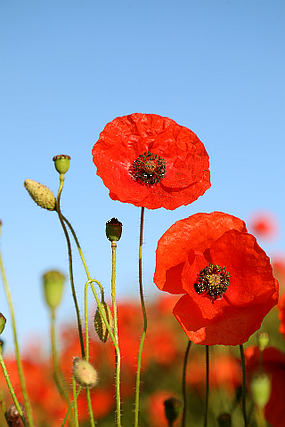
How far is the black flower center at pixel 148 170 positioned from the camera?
1.45m

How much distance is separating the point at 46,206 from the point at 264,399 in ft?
2.07

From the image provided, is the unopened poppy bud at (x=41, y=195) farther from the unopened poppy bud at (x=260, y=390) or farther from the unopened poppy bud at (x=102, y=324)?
the unopened poppy bud at (x=260, y=390)

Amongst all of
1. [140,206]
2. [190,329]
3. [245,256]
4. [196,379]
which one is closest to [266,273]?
[245,256]

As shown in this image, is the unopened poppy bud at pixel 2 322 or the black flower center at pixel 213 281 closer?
the unopened poppy bud at pixel 2 322

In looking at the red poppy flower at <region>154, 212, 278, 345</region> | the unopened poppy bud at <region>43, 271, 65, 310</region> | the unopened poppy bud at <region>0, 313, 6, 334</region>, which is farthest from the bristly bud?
the red poppy flower at <region>154, 212, 278, 345</region>

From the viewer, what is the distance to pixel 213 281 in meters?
1.41

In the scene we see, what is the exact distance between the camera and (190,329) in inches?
49.0

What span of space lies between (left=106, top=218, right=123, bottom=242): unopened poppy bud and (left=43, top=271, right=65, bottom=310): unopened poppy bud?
0.83 feet

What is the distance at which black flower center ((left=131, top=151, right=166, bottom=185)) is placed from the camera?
145 cm

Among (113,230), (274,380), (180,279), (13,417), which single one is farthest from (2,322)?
(274,380)

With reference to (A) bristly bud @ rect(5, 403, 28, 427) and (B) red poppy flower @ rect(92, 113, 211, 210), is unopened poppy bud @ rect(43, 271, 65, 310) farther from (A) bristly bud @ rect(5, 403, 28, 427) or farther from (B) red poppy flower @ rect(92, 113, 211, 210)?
(B) red poppy flower @ rect(92, 113, 211, 210)

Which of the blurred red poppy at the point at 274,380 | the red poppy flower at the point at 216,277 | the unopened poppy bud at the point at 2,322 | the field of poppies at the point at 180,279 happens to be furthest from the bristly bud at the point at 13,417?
the blurred red poppy at the point at 274,380

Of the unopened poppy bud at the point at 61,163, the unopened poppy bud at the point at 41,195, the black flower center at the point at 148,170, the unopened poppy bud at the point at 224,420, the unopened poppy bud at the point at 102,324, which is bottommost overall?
the unopened poppy bud at the point at 224,420

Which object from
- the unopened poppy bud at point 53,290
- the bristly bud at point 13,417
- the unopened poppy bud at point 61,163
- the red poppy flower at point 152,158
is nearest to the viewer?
the unopened poppy bud at point 53,290
